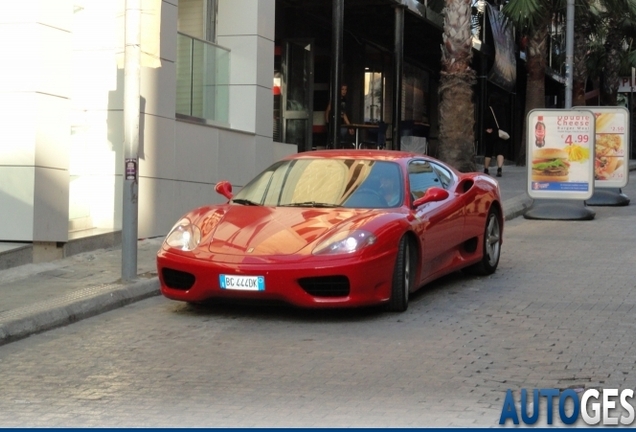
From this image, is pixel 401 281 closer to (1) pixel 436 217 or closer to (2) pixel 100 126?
(1) pixel 436 217

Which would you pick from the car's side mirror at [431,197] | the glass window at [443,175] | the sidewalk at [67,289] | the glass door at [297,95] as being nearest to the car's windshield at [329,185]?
the car's side mirror at [431,197]

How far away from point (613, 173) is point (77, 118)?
35.6 ft

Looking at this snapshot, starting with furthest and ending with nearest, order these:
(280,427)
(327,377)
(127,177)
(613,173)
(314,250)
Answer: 1. (613,173)
2. (127,177)
3. (314,250)
4. (327,377)
5. (280,427)

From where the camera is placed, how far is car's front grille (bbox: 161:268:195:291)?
9.20m

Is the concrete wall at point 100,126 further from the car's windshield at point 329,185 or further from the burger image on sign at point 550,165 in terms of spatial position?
the burger image on sign at point 550,165

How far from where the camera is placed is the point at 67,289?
10273 mm

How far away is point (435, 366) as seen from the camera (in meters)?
7.36

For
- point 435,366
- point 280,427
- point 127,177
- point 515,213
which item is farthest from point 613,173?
point 280,427

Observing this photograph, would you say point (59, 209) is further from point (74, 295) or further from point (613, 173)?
point (613, 173)

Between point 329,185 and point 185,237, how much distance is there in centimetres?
147

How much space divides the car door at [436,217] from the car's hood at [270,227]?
75 centimetres

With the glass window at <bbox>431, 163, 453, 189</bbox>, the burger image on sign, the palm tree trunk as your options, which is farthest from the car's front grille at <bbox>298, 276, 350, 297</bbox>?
the palm tree trunk

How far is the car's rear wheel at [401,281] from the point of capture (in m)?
9.26

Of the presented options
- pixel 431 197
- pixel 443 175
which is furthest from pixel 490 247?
pixel 431 197
